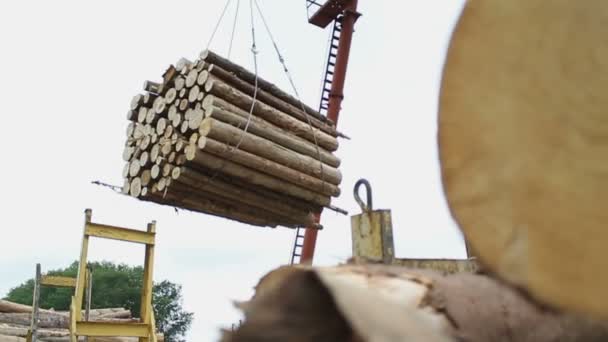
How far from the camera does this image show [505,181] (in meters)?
1.21

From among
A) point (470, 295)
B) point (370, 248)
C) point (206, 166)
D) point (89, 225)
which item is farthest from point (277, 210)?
point (470, 295)

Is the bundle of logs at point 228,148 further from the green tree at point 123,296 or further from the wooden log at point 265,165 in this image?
the green tree at point 123,296

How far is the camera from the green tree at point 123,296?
4139 cm

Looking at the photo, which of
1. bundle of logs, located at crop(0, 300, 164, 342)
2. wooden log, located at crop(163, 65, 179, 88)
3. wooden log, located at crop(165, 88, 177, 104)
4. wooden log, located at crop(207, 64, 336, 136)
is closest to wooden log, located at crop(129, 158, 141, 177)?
wooden log, located at crop(165, 88, 177, 104)

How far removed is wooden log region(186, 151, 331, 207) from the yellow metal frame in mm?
2363

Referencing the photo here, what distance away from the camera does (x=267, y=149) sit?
513 cm

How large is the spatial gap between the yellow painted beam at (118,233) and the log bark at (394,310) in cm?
576

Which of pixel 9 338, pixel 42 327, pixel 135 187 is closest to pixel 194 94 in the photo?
pixel 135 187

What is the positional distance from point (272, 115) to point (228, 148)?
74cm

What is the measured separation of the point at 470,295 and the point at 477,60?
0.50 m

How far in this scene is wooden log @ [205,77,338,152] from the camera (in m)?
5.08

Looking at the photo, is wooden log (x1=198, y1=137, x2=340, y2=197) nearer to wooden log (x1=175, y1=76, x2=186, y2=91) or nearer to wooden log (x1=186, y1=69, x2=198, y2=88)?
wooden log (x1=186, y1=69, x2=198, y2=88)

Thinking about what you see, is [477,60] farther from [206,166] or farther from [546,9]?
[206,166]

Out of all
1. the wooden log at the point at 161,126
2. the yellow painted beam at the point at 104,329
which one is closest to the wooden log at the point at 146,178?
the wooden log at the point at 161,126
